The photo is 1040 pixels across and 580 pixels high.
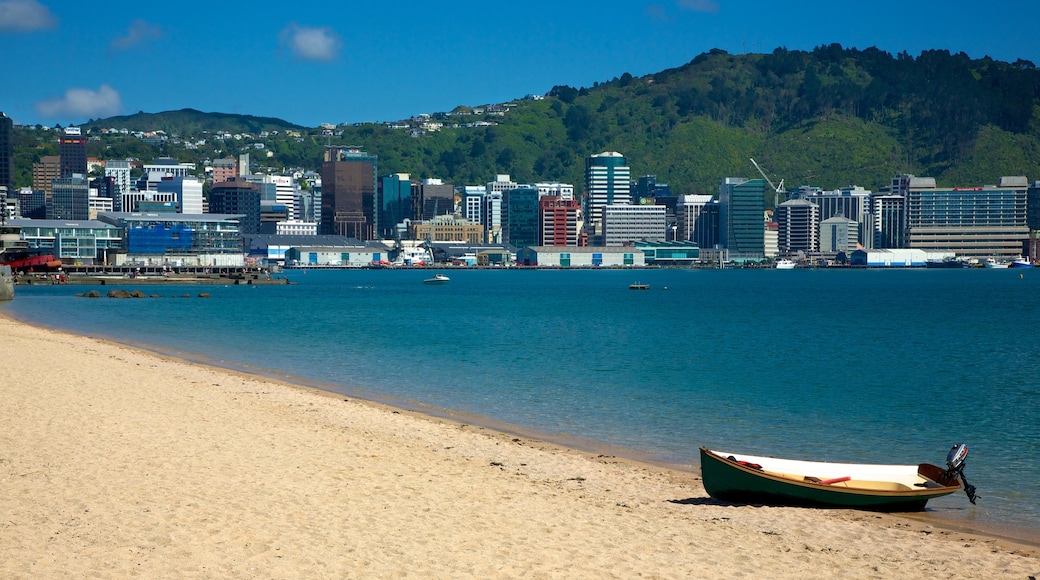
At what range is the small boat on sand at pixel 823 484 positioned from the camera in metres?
12.9

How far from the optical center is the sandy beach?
9523 millimetres

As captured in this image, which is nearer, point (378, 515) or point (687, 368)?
point (378, 515)

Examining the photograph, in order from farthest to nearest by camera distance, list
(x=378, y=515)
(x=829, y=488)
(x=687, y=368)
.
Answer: (x=687, y=368) → (x=829, y=488) → (x=378, y=515)

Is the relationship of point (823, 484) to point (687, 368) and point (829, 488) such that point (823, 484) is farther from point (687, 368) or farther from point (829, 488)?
point (687, 368)

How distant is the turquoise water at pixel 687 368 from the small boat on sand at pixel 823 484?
0.50 meters

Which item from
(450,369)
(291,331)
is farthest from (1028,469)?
(291,331)

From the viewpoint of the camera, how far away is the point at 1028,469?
16359 millimetres

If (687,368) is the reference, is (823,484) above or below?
above

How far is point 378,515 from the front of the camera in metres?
11.3

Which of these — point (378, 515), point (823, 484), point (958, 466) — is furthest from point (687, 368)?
point (378, 515)

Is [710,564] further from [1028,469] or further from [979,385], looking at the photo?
[979,385]

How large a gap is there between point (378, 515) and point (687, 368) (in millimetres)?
21908

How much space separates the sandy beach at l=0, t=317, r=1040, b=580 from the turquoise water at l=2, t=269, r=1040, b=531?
242 centimetres

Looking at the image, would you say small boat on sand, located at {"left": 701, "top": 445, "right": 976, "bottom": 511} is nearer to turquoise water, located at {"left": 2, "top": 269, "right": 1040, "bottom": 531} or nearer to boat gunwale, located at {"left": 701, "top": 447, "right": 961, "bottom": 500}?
boat gunwale, located at {"left": 701, "top": 447, "right": 961, "bottom": 500}
